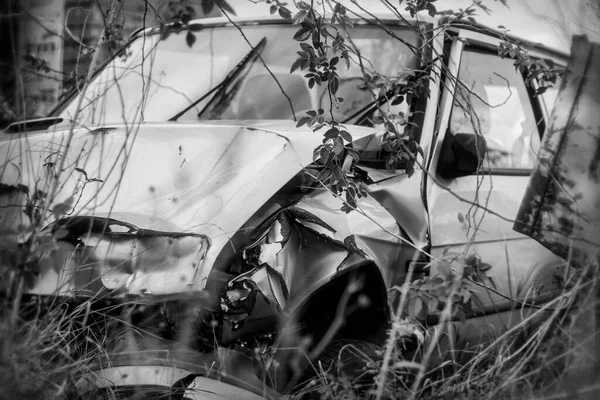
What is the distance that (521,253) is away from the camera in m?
3.58

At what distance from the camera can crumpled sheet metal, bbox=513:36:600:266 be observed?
2977 mm

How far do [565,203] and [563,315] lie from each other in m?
0.54

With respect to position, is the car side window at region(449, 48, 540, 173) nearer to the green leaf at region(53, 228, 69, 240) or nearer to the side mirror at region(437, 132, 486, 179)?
the side mirror at region(437, 132, 486, 179)

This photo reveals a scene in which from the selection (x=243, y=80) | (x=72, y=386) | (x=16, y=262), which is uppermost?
(x=243, y=80)

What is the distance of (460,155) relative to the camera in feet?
10.7

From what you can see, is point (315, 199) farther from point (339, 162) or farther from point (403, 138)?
point (403, 138)

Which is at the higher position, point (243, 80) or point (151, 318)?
point (243, 80)

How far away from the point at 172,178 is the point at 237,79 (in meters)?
0.99

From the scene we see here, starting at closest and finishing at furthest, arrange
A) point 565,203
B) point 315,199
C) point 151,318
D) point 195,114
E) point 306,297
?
point 151,318 < point 306,297 < point 315,199 < point 565,203 < point 195,114

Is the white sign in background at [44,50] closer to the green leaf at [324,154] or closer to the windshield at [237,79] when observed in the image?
the windshield at [237,79]

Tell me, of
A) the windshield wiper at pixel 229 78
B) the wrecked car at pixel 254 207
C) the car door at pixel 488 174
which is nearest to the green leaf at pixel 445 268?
the wrecked car at pixel 254 207

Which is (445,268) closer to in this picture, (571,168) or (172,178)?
(571,168)

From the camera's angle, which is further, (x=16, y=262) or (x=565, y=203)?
(x=565, y=203)

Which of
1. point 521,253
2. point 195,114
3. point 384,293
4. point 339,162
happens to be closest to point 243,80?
point 195,114
